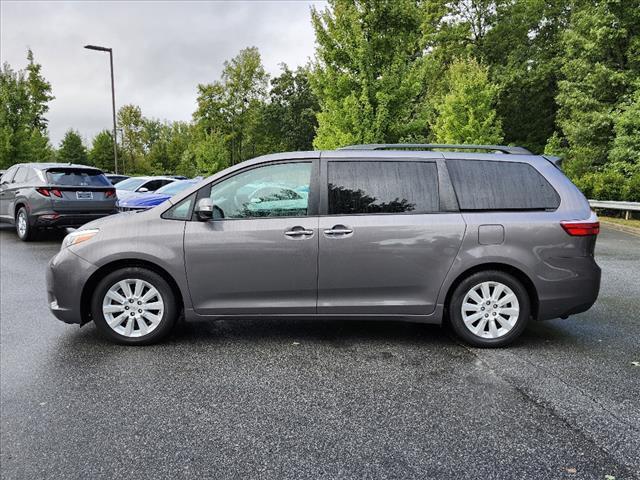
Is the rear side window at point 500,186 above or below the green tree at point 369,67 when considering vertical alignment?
below

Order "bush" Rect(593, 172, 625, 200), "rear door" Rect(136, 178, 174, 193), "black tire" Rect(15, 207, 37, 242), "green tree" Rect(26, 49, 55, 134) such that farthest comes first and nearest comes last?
"green tree" Rect(26, 49, 55, 134) < "bush" Rect(593, 172, 625, 200) < "rear door" Rect(136, 178, 174, 193) < "black tire" Rect(15, 207, 37, 242)

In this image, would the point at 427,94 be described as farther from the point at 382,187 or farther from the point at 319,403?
the point at 319,403

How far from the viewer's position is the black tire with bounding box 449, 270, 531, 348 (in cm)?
452

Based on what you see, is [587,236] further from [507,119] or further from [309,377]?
[507,119]

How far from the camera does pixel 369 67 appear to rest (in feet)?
48.2

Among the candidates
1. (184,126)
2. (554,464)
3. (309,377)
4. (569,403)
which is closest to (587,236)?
(569,403)

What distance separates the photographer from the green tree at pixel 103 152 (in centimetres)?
5269

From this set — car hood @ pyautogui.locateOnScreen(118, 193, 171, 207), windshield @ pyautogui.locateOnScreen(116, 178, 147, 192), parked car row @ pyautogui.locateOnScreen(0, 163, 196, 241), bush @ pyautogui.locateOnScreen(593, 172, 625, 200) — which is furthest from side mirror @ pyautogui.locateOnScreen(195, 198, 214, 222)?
bush @ pyautogui.locateOnScreen(593, 172, 625, 200)

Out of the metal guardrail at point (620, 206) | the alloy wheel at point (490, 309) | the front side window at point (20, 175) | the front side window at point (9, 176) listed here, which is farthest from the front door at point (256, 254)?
the metal guardrail at point (620, 206)

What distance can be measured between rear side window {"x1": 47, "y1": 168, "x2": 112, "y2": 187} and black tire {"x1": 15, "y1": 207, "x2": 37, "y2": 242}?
1.04 metres

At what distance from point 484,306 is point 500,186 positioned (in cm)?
110

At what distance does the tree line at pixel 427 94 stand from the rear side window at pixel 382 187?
34.5ft

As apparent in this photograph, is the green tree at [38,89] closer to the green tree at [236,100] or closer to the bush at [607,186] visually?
the green tree at [236,100]

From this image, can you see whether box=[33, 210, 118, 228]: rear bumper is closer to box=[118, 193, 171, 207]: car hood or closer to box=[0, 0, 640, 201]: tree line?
box=[118, 193, 171, 207]: car hood
